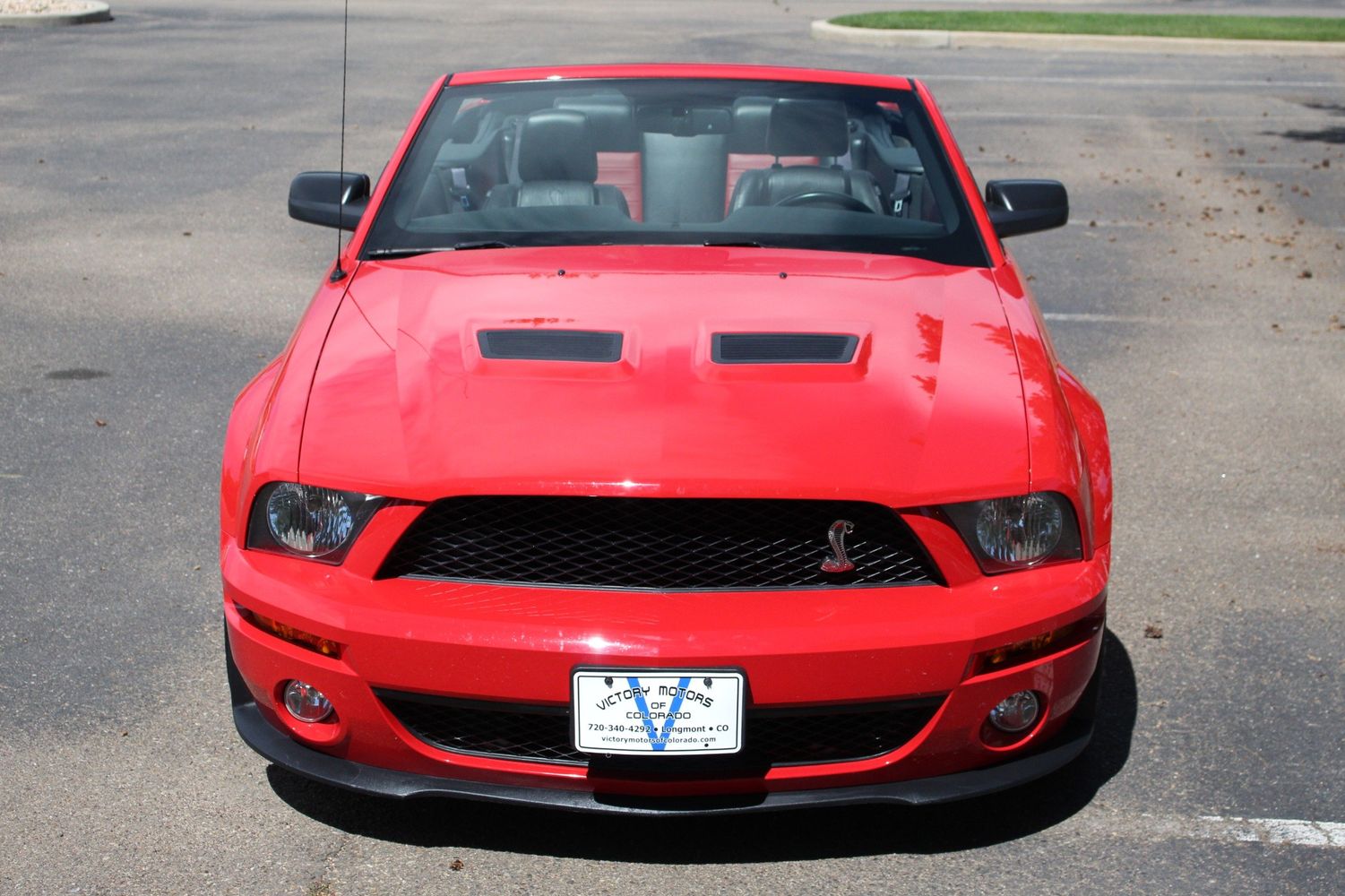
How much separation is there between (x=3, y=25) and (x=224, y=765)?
2087 centimetres

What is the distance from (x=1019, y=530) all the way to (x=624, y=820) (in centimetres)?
107

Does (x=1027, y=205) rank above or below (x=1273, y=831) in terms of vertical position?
above

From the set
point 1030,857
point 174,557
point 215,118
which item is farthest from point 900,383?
point 215,118

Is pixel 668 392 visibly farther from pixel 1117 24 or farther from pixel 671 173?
pixel 1117 24

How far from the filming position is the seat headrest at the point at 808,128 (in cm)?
482

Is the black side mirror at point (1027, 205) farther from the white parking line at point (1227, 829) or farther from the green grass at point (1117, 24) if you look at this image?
the green grass at point (1117, 24)

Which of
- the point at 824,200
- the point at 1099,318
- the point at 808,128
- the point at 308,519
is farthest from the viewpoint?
the point at 1099,318

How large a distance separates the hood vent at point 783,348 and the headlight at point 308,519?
84 centimetres

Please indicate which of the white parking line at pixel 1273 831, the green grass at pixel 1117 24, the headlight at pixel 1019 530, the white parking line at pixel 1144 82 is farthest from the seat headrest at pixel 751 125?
the green grass at pixel 1117 24

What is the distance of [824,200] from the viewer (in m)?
4.51

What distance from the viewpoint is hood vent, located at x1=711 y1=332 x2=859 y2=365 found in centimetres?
335

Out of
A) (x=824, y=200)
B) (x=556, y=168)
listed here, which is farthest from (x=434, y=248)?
(x=824, y=200)

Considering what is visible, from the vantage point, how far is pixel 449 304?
367 cm

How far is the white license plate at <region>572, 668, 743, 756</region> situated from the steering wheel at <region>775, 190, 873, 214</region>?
202 centimetres
